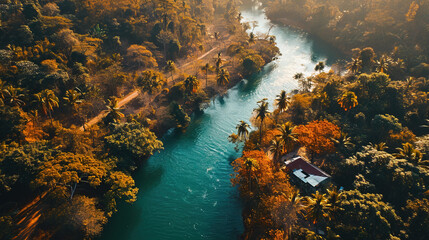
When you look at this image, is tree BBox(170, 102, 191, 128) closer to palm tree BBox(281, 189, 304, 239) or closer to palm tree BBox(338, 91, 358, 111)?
palm tree BBox(281, 189, 304, 239)

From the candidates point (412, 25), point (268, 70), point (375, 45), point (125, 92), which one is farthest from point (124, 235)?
point (412, 25)

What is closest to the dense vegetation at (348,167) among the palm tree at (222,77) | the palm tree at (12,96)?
the palm tree at (222,77)

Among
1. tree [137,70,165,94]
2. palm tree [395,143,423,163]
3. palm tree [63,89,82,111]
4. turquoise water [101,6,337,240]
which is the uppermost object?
palm tree [395,143,423,163]

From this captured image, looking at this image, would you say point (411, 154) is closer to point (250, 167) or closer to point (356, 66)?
point (250, 167)

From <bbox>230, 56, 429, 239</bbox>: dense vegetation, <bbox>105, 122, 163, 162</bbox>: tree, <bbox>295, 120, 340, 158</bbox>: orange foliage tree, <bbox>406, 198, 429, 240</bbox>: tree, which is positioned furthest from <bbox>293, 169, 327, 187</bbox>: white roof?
<bbox>105, 122, 163, 162</bbox>: tree

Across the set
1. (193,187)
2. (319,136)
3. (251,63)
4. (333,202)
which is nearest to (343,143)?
(319,136)

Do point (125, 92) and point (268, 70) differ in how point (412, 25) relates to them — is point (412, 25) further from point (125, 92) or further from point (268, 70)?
point (125, 92)

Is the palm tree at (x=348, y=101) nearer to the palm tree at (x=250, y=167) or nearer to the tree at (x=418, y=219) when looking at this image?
the tree at (x=418, y=219)

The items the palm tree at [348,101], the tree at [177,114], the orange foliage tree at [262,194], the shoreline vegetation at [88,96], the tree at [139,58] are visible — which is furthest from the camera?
the tree at [139,58]
